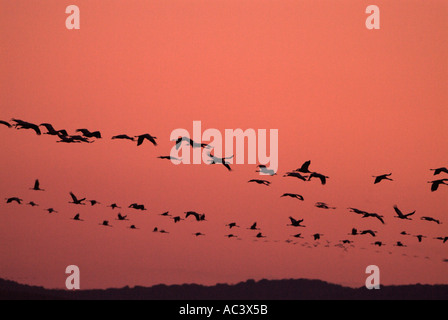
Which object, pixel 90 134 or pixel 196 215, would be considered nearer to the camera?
pixel 90 134

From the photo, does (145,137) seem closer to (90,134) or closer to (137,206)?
(90,134)

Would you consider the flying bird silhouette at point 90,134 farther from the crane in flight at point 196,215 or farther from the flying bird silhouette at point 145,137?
the crane in flight at point 196,215

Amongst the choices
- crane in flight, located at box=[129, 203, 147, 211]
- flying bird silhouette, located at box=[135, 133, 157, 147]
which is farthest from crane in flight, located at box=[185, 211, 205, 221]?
flying bird silhouette, located at box=[135, 133, 157, 147]

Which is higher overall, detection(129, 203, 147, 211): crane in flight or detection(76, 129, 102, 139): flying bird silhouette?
detection(76, 129, 102, 139): flying bird silhouette

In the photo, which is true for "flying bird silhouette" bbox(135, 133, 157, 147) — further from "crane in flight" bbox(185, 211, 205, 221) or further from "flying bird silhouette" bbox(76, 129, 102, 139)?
"crane in flight" bbox(185, 211, 205, 221)

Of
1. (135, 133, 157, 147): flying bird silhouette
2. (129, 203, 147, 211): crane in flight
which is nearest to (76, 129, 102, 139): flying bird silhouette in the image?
(135, 133, 157, 147): flying bird silhouette

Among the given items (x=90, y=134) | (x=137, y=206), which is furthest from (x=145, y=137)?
(x=137, y=206)

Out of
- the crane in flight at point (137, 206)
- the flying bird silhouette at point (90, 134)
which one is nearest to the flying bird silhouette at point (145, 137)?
the flying bird silhouette at point (90, 134)

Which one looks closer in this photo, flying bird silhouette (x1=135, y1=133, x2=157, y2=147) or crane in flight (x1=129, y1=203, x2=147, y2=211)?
flying bird silhouette (x1=135, y1=133, x2=157, y2=147)

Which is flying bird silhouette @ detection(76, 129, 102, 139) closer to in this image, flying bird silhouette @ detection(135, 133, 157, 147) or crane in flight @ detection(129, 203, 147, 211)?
flying bird silhouette @ detection(135, 133, 157, 147)

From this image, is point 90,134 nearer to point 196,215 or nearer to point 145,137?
point 145,137
